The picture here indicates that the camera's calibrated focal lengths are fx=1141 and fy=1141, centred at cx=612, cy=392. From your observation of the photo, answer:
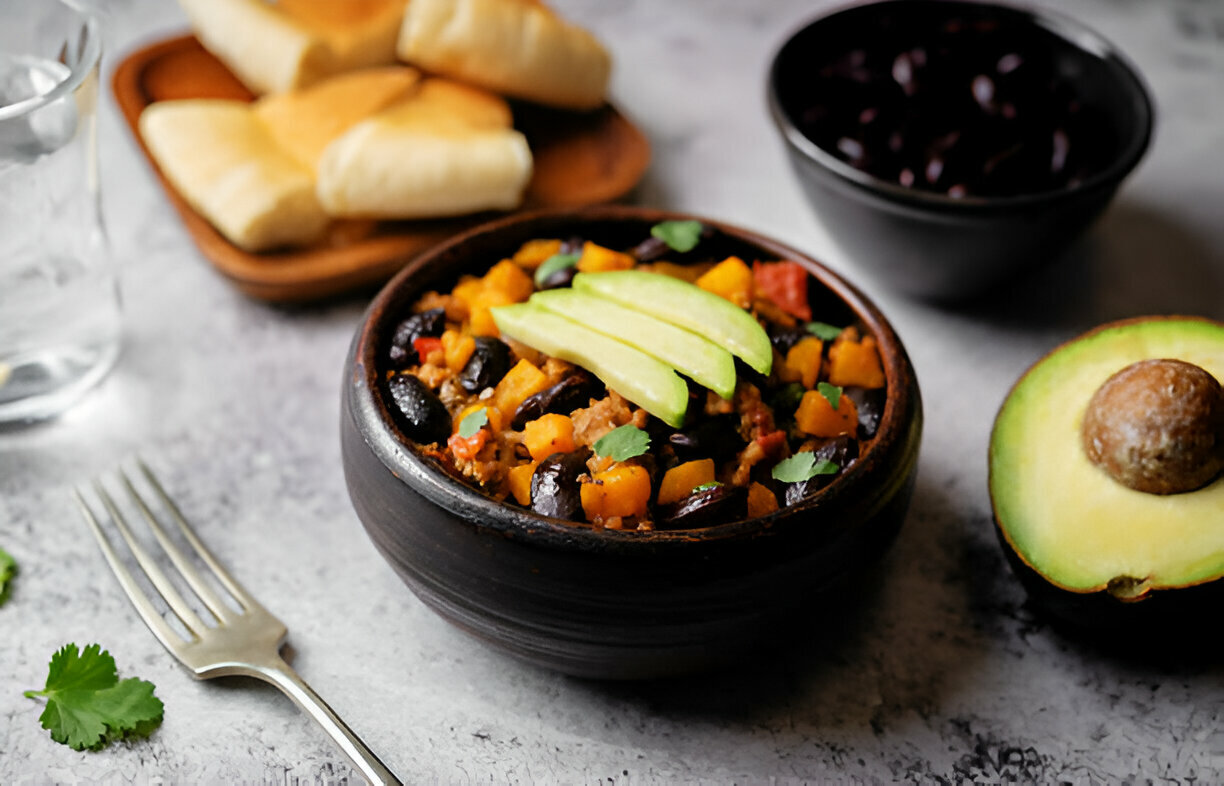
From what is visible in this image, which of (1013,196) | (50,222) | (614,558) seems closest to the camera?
(614,558)

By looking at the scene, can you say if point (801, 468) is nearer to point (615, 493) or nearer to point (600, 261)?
point (615, 493)

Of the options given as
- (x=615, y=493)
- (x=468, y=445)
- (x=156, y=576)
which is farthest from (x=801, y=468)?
(x=156, y=576)

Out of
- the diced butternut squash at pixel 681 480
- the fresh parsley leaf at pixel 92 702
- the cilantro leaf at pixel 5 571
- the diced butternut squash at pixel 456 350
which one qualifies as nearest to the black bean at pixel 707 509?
the diced butternut squash at pixel 681 480

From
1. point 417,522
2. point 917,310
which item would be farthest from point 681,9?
point 417,522

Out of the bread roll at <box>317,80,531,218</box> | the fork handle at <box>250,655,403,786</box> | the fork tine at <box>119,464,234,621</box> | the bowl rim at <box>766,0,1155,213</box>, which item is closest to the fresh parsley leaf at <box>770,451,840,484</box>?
the fork handle at <box>250,655,403,786</box>

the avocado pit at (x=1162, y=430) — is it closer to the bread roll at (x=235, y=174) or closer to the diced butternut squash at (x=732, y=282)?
the diced butternut squash at (x=732, y=282)

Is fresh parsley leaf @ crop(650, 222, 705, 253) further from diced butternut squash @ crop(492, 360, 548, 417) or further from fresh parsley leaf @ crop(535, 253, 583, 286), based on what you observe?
diced butternut squash @ crop(492, 360, 548, 417)
